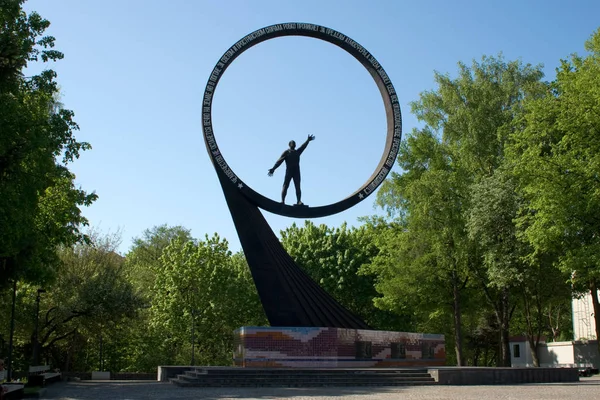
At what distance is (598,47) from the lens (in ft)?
73.9

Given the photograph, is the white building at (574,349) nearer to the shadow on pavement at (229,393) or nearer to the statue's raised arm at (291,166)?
the statue's raised arm at (291,166)

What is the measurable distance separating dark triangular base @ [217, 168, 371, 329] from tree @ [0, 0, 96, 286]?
4.80 m

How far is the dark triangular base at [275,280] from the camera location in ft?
66.9

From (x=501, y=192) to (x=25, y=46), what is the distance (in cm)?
1600

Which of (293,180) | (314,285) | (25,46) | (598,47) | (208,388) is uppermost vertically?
(598,47)

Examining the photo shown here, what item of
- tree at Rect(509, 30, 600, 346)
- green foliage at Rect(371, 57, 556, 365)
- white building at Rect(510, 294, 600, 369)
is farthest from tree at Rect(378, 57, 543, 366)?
white building at Rect(510, 294, 600, 369)

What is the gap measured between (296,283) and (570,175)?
8.73 m

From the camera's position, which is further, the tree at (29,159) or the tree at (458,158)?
the tree at (458,158)

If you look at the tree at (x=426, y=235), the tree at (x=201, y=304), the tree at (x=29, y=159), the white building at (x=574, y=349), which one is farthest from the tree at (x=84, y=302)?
the white building at (x=574, y=349)

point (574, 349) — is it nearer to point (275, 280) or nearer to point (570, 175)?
point (570, 175)

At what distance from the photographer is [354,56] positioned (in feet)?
74.5

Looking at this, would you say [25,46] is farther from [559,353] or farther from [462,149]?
[559,353]

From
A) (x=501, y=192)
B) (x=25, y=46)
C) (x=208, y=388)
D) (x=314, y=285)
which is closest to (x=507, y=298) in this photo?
(x=501, y=192)

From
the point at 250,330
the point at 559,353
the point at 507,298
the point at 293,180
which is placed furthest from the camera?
the point at 559,353
